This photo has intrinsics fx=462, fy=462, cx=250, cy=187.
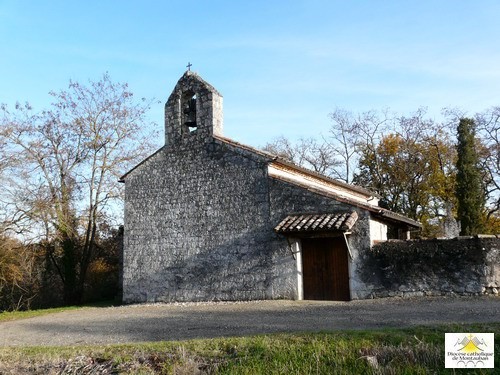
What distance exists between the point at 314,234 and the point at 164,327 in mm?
5460

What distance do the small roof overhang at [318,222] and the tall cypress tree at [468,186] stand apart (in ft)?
35.2

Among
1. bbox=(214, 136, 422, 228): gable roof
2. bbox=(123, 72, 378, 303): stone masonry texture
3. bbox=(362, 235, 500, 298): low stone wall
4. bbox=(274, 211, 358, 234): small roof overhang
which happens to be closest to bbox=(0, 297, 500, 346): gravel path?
bbox=(362, 235, 500, 298): low stone wall

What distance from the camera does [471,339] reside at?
629cm

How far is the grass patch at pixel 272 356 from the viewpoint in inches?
244

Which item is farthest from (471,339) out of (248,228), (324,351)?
(248,228)

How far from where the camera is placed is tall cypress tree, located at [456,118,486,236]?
2155 cm

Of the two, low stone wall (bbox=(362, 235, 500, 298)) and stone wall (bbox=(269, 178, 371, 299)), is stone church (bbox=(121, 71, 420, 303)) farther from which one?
low stone wall (bbox=(362, 235, 500, 298))

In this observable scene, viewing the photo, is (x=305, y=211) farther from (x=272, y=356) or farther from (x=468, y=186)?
(x=468, y=186)

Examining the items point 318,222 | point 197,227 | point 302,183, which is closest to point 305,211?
point 318,222

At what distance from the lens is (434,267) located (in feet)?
41.3

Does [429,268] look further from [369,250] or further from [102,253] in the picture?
[102,253]

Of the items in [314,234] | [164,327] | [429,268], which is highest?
[314,234]

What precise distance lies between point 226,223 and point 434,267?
6588 millimetres

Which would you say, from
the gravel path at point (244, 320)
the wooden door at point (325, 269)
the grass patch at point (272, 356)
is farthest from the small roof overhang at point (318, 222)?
the grass patch at point (272, 356)
